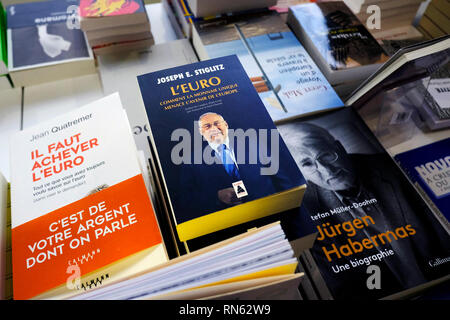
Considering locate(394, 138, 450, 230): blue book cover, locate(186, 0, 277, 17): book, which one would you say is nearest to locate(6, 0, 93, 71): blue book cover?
locate(186, 0, 277, 17): book

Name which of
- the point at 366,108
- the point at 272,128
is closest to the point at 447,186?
the point at 366,108

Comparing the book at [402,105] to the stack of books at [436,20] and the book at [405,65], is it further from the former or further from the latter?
the stack of books at [436,20]

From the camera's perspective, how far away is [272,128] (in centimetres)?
68

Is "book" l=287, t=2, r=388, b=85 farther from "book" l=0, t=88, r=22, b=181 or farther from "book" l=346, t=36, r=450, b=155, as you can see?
"book" l=0, t=88, r=22, b=181

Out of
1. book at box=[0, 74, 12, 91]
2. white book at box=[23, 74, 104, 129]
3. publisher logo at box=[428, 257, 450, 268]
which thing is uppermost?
book at box=[0, 74, 12, 91]

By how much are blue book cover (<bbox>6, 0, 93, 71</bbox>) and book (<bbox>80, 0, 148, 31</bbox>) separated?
5.6 inches

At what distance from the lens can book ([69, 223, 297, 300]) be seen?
49 centimetres

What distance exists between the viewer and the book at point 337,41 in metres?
1.11

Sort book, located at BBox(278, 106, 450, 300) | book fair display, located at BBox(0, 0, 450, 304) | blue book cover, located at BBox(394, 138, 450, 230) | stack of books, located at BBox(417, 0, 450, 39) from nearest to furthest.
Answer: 1. book fair display, located at BBox(0, 0, 450, 304)
2. book, located at BBox(278, 106, 450, 300)
3. blue book cover, located at BBox(394, 138, 450, 230)
4. stack of books, located at BBox(417, 0, 450, 39)

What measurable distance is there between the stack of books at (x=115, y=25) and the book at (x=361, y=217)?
702mm

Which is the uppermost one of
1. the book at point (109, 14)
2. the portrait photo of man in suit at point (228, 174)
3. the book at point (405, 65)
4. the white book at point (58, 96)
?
the book at point (109, 14)

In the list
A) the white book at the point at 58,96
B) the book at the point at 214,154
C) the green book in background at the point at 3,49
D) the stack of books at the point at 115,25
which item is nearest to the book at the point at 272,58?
the stack of books at the point at 115,25
